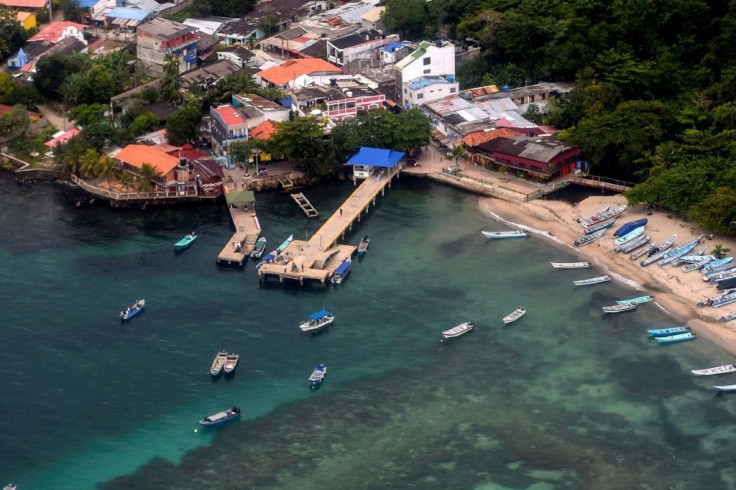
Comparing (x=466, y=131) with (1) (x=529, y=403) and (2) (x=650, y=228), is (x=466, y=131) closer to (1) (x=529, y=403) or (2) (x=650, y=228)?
(2) (x=650, y=228)

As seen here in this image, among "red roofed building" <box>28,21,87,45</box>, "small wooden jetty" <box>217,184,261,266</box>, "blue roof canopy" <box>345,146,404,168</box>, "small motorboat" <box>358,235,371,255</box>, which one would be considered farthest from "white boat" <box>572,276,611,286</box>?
"red roofed building" <box>28,21,87,45</box>

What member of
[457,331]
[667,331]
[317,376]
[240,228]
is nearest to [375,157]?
[240,228]

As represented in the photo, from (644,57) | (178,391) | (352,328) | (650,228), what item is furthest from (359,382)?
(644,57)

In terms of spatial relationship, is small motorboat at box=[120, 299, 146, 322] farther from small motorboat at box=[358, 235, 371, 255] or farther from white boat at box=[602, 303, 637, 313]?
white boat at box=[602, 303, 637, 313]

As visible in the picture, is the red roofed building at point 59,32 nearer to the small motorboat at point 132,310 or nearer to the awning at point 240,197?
the awning at point 240,197

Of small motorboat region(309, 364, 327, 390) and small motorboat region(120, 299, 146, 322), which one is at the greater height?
small motorboat region(120, 299, 146, 322)

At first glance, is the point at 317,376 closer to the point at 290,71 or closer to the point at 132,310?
the point at 132,310

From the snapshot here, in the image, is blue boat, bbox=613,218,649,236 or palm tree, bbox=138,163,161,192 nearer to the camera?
blue boat, bbox=613,218,649,236

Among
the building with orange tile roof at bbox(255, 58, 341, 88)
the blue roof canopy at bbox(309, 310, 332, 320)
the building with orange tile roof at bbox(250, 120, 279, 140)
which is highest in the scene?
the building with orange tile roof at bbox(255, 58, 341, 88)
